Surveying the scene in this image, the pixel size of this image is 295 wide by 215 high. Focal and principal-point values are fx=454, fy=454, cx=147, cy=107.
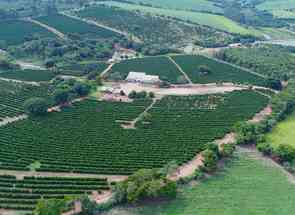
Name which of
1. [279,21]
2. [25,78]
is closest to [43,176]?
[25,78]

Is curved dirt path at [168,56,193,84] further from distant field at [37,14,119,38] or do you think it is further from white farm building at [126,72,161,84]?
distant field at [37,14,119,38]

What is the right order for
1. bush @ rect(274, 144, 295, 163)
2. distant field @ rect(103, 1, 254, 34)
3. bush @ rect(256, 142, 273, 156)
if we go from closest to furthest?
bush @ rect(274, 144, 295, 163)
bush @ rect(256, 142, 273, 156)
distant field @ rect(103, 1, 254, 34)

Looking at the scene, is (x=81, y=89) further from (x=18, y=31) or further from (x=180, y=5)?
(x=180, y=5)

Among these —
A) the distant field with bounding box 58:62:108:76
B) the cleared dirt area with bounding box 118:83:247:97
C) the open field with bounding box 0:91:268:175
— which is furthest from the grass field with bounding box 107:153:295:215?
the distant field with bounding box 58:62:108:76

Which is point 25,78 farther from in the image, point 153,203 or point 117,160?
point 153,203

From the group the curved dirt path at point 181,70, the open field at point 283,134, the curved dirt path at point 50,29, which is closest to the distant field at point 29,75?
the curved dirt path at point 181,70

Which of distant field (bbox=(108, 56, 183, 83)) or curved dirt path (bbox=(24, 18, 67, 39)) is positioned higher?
distant field (bbox=(108, 56, 183, 83))

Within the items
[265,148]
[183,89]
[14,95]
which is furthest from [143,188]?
[183,89]

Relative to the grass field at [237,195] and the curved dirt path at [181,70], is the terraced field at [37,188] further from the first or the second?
the curved dirt path at [181,70]
